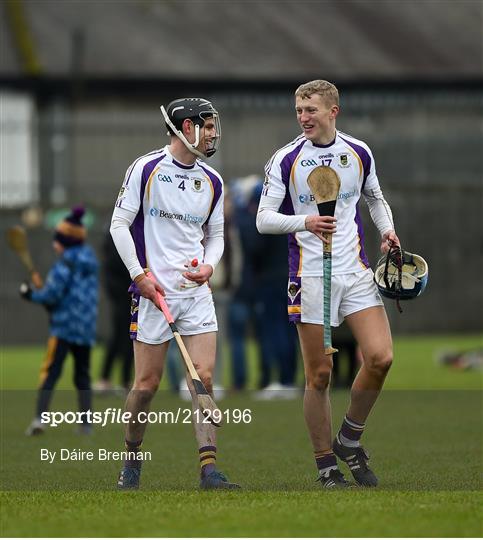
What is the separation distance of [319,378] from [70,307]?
414cm

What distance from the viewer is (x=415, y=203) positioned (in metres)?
27.4

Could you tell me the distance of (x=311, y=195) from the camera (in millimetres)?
8703

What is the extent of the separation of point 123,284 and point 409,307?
456 inches

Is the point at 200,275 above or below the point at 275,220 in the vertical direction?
below

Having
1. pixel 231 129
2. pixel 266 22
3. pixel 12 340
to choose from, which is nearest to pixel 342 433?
pixel 12 340

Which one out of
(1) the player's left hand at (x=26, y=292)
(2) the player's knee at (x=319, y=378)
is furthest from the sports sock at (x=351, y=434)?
(1) the player's left hand at (x=26, y=292)

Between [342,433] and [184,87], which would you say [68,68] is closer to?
[184,87]

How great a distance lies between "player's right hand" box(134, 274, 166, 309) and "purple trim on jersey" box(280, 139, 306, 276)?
807mm

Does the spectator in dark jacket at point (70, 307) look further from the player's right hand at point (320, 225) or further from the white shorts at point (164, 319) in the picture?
the player's right hand at point (320, 225)

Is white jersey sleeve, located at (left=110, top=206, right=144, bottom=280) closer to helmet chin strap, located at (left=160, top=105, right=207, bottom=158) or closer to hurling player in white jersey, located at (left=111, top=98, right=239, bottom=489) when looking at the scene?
hurling player in white jersey, located at (left=111, top=98, right=239, bottom=489)

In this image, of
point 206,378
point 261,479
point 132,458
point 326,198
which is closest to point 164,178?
point 326,198

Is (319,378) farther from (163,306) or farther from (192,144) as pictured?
(192,144)

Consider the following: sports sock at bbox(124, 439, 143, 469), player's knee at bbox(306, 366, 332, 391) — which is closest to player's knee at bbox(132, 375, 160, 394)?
sports sock at bbox(124, 439, 143, 469)

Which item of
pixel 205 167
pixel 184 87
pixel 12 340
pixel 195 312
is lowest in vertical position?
pixel 12 340
